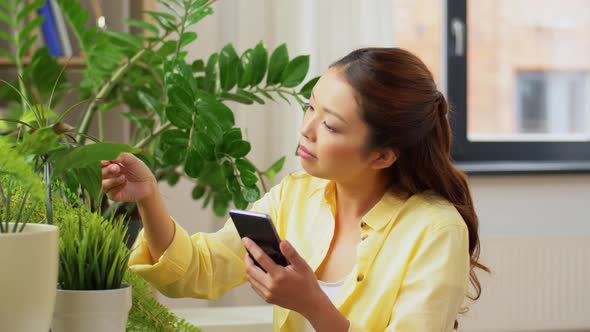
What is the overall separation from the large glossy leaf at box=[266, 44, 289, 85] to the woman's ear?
0.46 meters

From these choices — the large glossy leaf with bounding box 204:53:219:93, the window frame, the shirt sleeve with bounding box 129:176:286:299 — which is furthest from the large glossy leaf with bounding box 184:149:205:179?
the window frame

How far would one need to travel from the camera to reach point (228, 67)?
5.81ft

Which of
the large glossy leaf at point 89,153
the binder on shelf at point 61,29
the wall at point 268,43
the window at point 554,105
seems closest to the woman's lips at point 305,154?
the large glossy leaf at point 89,153

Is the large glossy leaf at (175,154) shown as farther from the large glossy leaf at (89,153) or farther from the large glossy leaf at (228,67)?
the large glossy leaf at (89,153)

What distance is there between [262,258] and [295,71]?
2.21 feet

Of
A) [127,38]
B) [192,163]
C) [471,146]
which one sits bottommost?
[471,146]

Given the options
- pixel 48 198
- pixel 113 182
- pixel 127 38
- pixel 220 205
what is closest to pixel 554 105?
pixel 220 205

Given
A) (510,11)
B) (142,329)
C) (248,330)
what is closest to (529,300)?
(510,11)

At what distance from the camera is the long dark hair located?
4.50ft

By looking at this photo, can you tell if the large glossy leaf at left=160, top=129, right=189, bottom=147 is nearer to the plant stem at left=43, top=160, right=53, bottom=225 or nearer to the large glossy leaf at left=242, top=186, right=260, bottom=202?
the large glossy leaf at left=242, top=186, right=260, bottom=202

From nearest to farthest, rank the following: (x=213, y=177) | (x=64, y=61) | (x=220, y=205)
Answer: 1. (x=213, y=177)
2. (x=220, y=205)
3. (x=64, y=61)

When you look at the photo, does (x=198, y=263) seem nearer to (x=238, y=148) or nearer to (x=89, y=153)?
(x=238, y=148)

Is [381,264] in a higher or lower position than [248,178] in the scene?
lower

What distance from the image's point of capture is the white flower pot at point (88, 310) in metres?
0.77
